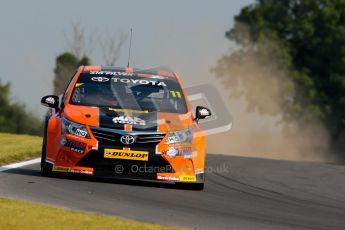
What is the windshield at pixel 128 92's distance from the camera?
11.9 m

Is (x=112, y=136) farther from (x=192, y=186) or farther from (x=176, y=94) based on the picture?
(x=176, y=94)

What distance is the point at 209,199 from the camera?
10438mm

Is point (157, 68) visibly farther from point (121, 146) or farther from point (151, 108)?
point (121, 146)

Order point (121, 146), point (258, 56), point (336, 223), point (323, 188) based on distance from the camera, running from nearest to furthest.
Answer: point (336, 223)
point (121, 146)
point (323, 188)
point (258, 56)

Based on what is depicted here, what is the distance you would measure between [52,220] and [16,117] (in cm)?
5165

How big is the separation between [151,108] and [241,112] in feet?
164

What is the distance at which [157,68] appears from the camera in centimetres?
1363

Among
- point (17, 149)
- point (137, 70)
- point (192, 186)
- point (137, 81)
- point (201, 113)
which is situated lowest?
point (192, 186)

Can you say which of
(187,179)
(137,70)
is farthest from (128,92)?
(187,179)

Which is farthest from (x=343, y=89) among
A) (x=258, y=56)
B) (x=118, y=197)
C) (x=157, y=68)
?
Answer: (x=118, y=197)

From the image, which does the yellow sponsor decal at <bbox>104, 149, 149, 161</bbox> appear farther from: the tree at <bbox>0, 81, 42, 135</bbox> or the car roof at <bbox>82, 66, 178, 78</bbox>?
the tree at <bbox>0, 81, 42, 135</bbox>

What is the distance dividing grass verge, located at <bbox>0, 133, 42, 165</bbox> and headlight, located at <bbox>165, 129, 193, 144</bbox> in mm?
3388

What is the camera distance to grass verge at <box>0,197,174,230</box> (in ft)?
24.1

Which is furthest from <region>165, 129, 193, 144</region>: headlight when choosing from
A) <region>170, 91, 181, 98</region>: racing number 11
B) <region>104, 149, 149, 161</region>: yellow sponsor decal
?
<region>170, 91, 181, 98</region>: racing number 11
